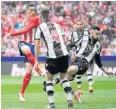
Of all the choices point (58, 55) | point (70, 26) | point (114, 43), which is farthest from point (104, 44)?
point (58, 55)

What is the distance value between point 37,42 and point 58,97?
370cm

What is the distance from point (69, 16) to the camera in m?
32.8

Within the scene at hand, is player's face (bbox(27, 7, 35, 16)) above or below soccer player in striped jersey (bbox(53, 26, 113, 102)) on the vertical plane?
above

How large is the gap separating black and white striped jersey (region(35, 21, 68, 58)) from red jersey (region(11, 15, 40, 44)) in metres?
1.55

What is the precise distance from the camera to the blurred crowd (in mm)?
30406

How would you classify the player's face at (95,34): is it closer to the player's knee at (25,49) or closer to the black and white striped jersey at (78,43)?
the black and white striped jersey at (78,43)

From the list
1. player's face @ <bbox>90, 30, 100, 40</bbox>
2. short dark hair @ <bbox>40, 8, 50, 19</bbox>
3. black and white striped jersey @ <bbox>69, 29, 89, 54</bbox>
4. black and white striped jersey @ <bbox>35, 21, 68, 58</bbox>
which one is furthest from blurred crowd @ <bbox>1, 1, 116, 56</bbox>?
short dark hair @ <bbox>40, 8, 50, 19</bbox>

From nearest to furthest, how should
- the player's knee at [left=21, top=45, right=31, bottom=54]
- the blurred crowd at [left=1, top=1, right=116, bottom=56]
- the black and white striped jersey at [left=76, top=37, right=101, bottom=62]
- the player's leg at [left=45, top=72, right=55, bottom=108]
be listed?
the player's leg at [left=45, top=72, right=55, bottom=108], the black and white striped jersey at [left=76, top=37, right=101, bottom=62], the player's knee at [left=21, top=45, right=31, bottom=54], the blurred crowd at [left=1, top=1, right=116, bottom=56]

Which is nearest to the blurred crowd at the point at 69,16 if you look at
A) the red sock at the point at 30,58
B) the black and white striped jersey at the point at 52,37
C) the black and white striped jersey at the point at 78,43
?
the black and white striped jersey at the point at 78,43

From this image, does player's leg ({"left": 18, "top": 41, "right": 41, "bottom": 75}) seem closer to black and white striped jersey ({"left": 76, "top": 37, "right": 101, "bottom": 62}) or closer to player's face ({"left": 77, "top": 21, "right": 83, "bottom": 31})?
black and white striped jersey ({"left": 76, "top": 37, "right": 101, "bottom": 62})

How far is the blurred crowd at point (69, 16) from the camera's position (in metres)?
30.4

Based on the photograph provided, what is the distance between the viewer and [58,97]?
15711 millimetres

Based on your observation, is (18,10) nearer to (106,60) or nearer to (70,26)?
(70,26)

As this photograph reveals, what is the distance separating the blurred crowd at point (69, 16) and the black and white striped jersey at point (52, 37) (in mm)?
17054
